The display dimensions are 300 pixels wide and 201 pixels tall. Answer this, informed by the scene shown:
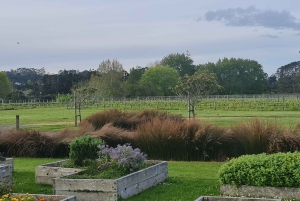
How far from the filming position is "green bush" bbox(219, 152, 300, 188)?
780cm

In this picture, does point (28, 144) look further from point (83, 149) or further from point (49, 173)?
point (83, 149)

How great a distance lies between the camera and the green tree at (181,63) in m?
111

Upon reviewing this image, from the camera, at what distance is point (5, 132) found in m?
16.5

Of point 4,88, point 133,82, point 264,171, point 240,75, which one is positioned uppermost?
point 240,75

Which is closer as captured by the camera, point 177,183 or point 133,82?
point 177,183

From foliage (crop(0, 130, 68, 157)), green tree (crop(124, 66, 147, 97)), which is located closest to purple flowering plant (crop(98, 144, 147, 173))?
foliage (crop(0, 130, 68, 157))

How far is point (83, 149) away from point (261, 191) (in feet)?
13.8

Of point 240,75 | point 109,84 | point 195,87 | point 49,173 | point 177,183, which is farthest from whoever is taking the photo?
point 240,75

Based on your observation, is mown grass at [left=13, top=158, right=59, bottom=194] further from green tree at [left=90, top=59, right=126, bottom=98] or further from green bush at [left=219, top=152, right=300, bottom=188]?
green tree at [left=90, top=59, right=126, bottom=98]

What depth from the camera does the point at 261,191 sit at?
26.2 feet

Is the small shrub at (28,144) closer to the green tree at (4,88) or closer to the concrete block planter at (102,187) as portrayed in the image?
the concrete block planter at (102,187)

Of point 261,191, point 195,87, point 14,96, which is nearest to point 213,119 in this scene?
point 195,87

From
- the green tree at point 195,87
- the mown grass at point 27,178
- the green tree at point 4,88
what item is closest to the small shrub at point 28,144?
the mown grass at point 27,178

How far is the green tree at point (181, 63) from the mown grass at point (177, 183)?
322 ft
